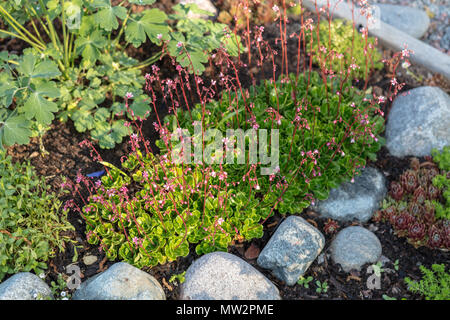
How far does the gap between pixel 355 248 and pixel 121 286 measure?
188cm

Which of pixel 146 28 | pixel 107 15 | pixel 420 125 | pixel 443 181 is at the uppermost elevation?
pixel 107 15

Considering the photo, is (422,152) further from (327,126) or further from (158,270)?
(158,270)

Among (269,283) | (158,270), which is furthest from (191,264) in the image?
(269,283)

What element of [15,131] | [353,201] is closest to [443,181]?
[353,201]

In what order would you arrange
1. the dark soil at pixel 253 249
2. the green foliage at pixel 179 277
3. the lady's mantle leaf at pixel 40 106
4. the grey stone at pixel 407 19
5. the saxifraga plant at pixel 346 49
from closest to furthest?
the green foliage at pixel 179 277
the dark soil at pixel 253 249
the lady's mantle leaf at pixel 40 106
the saxifraga plant at pixel 346 49
the grey stone at pixel 407 19

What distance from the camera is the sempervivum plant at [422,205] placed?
376 centimetres

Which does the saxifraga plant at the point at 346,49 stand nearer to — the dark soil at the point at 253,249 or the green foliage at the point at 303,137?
the green foliage at the point at 303,137

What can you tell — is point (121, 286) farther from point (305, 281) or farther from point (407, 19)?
point (407, 19)

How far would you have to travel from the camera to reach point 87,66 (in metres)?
4.52

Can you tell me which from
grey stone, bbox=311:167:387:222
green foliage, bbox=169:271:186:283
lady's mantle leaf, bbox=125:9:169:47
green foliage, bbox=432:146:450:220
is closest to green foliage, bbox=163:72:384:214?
grey stone, bbox=311:167:387:222

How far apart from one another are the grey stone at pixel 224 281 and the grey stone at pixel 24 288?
3.36ft

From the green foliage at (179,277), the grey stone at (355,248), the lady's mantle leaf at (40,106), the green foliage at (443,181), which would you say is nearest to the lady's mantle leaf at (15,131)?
the lady's mantle leaf at (40,106)

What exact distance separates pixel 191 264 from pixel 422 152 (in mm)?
2525

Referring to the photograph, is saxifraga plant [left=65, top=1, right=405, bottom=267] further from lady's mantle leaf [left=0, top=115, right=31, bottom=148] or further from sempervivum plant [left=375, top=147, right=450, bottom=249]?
lady's mantle leaf [left=0, top=115, right=31, bottom=148]
